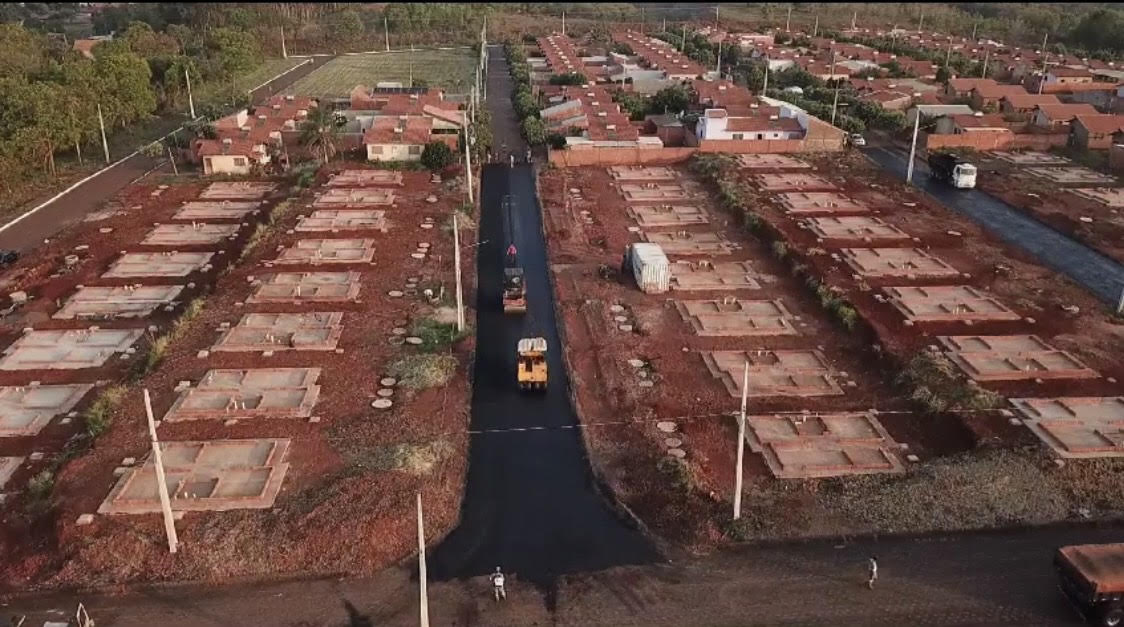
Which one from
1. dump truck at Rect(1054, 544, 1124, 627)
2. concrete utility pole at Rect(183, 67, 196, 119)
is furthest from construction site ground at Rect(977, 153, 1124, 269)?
concrete utility pole at Rect(183, 67, 196, 119)

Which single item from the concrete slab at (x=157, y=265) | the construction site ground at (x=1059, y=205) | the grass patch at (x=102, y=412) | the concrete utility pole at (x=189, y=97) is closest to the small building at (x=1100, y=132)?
the construction site ground at (x=1059, y=205)

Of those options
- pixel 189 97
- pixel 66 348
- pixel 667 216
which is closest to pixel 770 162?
pixel 667 216

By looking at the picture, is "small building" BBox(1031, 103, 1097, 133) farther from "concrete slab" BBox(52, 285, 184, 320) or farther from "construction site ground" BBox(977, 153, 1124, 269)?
"concrete slab" BBox(52, 285, 184, 320)

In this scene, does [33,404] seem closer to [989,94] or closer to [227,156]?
[227,156]

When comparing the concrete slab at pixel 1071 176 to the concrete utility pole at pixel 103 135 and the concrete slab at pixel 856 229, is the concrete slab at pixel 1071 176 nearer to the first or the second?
the concrete slab at pixel 856 229

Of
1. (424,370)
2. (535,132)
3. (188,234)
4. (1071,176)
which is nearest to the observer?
(424,370)

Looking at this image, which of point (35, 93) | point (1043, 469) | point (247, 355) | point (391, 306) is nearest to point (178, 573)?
point (247, 355)

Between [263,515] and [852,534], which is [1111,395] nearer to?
[852,534]
